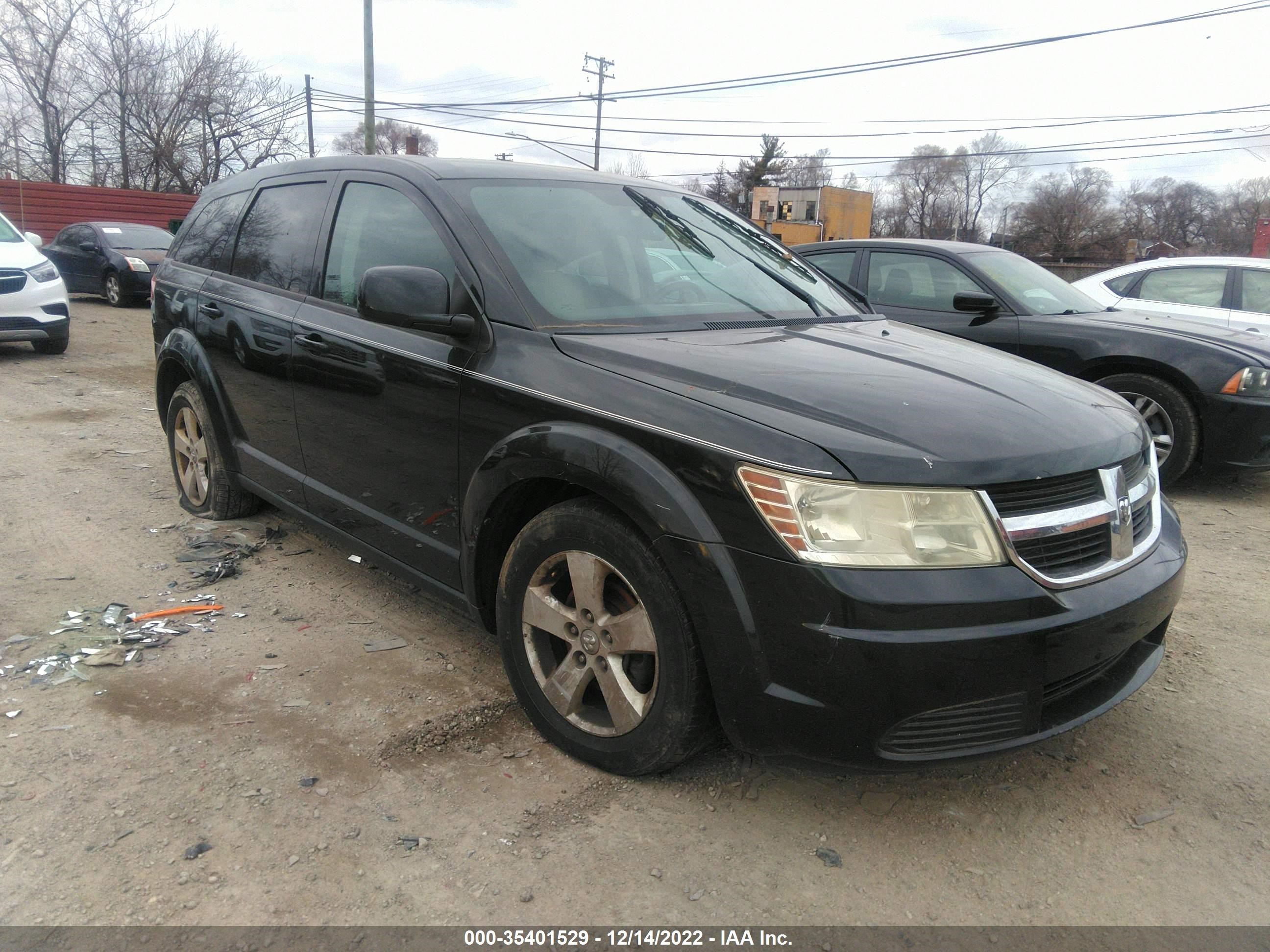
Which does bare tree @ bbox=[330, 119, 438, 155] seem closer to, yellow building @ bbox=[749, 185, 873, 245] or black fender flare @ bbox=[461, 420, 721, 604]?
yellow building @ bbox=[749, 185, 873, 245]

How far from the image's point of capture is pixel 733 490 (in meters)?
2.15

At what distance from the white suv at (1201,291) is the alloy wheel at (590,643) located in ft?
22.9

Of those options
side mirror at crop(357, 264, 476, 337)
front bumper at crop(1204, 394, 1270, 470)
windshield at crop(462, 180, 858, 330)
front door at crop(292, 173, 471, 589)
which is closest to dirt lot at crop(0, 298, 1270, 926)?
front door at crop(292, 173, 471, 589)

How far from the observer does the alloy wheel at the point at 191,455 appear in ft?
15.6

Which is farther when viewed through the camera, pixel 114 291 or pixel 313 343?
pixel 114 291

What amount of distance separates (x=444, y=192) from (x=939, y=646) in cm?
219

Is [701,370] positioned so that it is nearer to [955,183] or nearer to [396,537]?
[396,537]

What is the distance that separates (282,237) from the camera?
155 inches

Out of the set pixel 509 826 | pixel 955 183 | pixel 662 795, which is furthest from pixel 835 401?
pixel 955 183

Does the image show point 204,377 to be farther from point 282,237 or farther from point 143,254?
point 143,254

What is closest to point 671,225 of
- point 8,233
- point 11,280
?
point 11,280

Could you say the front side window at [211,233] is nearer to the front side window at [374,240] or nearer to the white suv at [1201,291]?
the front side window at [374,240]

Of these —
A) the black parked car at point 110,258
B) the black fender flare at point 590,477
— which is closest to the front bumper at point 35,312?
the black parked car at point 110,258

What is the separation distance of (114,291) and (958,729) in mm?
17171
